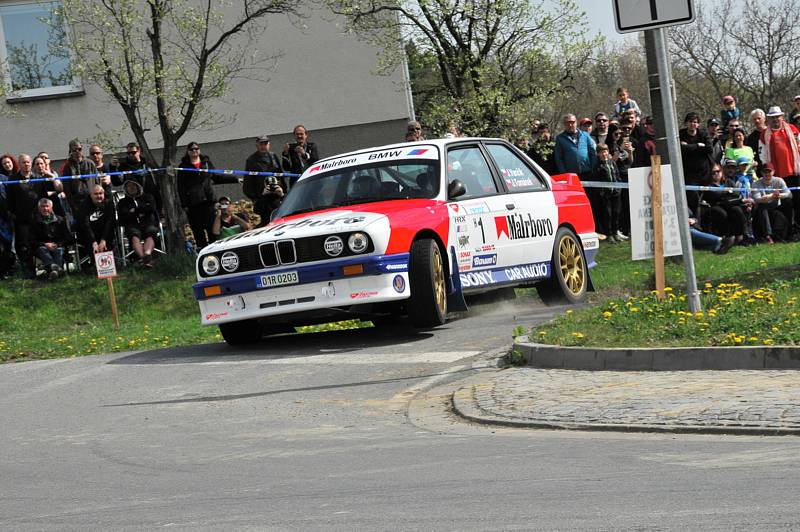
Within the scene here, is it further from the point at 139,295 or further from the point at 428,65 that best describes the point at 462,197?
the point at 428,65

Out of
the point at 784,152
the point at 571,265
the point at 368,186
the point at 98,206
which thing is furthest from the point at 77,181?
the point at 784,152

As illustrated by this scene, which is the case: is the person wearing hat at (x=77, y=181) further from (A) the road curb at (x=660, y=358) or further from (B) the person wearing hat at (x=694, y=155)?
(A) the road curb at (x=660, y=358)

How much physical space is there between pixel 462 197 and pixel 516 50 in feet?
42.9

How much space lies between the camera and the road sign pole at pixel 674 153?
11133mm

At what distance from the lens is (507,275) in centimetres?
1415

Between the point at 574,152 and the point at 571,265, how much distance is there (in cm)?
709

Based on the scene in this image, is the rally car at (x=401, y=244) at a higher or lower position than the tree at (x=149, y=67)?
lower

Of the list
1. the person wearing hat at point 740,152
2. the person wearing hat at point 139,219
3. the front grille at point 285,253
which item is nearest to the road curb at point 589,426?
the front grille at point 285,253

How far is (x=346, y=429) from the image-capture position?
8.70 meters

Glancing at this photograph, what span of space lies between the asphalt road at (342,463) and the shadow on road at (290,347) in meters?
1.06

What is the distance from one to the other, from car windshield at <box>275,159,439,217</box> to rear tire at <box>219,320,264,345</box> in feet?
4.03

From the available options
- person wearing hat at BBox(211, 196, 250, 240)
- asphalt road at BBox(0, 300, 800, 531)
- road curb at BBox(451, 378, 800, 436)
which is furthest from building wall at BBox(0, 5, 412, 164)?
road curb at BBox(451, 378, 800, 436)

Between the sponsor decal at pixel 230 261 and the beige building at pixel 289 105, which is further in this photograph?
the beige building at pixel 289 105

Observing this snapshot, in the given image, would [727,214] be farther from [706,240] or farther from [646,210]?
[646,210]
